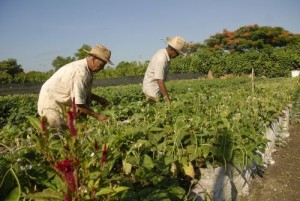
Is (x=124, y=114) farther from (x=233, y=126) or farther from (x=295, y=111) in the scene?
(x=295, y=111)

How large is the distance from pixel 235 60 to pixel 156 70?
3035 cm

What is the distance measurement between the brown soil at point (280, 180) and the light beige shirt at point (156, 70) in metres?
2.32

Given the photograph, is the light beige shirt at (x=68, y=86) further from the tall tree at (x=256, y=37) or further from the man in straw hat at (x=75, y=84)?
the tall tree at (x=256, y=37)

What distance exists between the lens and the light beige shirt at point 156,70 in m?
5.58

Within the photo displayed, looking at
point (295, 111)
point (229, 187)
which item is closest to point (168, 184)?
point (229, 187)

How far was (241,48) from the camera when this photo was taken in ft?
162

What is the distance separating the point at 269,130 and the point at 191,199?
313cm

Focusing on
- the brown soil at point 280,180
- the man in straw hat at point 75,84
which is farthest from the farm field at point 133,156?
the brown soil at point 280,180

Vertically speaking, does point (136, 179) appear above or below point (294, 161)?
above

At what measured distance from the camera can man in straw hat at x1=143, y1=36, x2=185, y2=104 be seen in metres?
5.45

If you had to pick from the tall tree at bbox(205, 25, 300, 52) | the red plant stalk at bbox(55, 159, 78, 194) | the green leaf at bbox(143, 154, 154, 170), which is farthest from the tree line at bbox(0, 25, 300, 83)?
the red plant stalk at bbox(55, 159, 78, 194)

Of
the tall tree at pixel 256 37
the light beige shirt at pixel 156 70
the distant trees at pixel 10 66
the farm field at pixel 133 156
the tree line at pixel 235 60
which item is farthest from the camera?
the tall tree at pixel 256 37

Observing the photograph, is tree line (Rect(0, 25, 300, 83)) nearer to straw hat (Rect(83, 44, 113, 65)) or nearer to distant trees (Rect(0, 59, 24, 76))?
distant trees (Rect(0, 59, 24, 76))

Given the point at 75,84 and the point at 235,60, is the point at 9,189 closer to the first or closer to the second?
the point at 75,84
